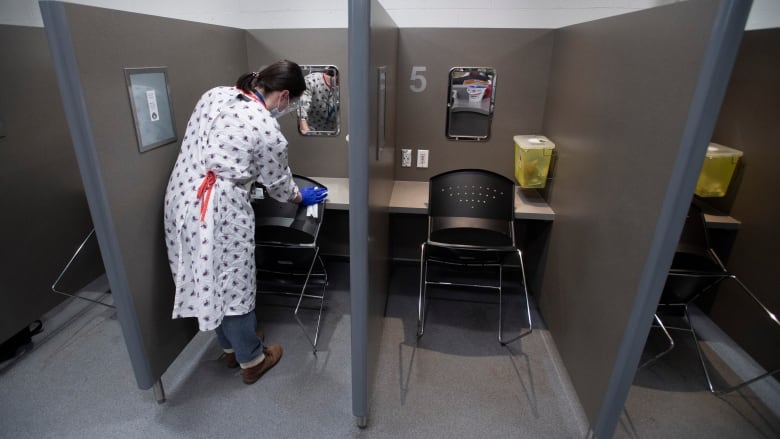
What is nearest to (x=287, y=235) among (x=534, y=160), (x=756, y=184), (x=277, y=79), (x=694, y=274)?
(x=277, y=79)

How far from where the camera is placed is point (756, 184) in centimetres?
196

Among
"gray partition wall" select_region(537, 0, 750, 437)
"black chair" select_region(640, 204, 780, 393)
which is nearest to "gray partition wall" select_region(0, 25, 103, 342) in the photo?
"gray partition wall" select_region(537, 0, 750, 437)

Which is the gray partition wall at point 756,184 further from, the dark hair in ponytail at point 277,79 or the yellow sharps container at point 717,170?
the dark hair in ponytail at point 277,79

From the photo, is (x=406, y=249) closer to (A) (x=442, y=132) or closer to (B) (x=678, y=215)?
(A) (x=442, y=132)

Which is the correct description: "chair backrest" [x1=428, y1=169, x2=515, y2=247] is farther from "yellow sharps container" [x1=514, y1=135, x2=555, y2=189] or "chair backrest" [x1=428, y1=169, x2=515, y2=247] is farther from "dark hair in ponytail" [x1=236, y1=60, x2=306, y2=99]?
"dark hair in ponytail" [x1=236, y1=60, x2=306, y2=99]

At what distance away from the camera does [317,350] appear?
2123 millimetres

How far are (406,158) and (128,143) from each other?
5.19 feet

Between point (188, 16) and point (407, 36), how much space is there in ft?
5.42

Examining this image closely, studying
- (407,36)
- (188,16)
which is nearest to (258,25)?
(188,16)

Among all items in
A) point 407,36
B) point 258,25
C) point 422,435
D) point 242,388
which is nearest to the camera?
point 422,435

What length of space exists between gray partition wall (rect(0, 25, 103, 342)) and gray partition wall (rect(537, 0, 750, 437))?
8.72 feet

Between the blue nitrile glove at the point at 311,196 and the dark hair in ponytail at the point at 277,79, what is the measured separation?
56cm

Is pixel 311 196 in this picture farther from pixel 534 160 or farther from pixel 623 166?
pixel 623 166

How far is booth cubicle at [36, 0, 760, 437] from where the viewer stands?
114 centimetres
